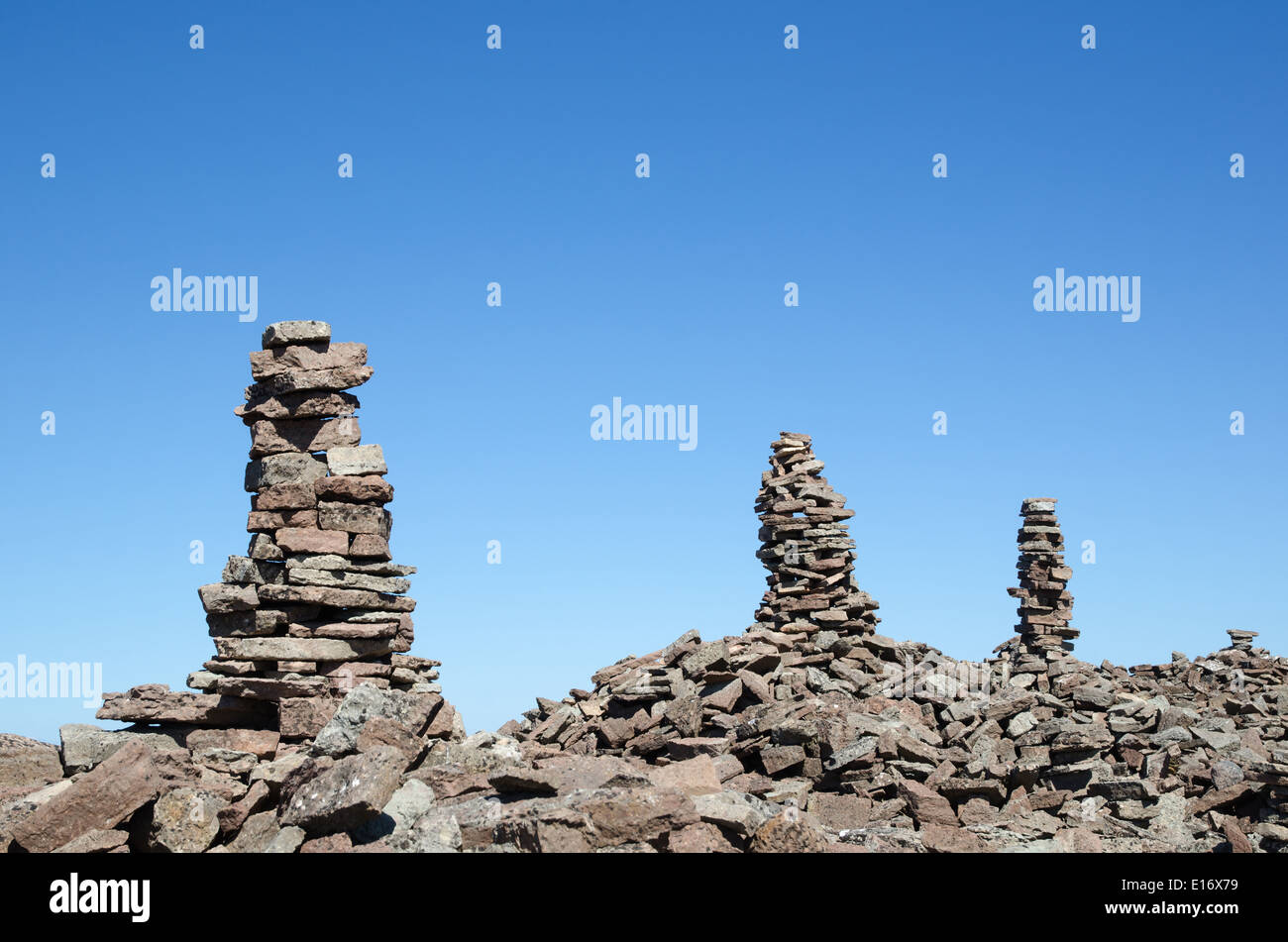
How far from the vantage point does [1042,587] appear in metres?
34.1

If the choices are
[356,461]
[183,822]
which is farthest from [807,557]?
[183,822]

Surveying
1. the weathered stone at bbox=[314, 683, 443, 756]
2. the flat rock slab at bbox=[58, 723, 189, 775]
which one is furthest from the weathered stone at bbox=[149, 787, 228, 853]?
the flat rock slab at bbox=[58, 723, 189, 775]

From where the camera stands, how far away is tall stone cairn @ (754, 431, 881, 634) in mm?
26391

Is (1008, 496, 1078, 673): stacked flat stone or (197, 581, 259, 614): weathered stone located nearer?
(197, 581, 259, 614): weathered stone

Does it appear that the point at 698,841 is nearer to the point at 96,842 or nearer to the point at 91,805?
the point at 96,842

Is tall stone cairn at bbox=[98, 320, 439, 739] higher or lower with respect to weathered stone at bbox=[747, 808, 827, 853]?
higher

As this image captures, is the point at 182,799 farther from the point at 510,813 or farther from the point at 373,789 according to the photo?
the point at 510,813

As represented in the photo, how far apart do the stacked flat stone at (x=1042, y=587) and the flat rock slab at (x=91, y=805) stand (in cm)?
2734

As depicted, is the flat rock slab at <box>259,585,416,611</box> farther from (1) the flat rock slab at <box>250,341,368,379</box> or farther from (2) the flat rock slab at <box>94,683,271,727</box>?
(1) the flat rock slab at <box>250,341,368,379</box>

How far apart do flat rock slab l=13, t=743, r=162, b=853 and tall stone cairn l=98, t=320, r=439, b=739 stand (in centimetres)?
414

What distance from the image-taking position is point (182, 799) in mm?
10984

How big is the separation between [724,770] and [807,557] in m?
11.5
